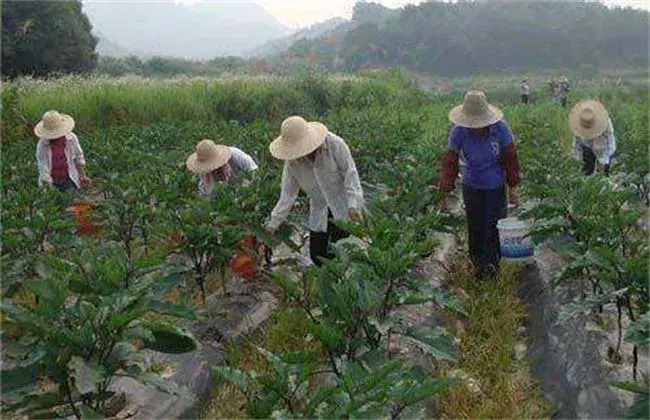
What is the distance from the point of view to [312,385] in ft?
12.2

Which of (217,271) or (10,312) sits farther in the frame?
(217,271)

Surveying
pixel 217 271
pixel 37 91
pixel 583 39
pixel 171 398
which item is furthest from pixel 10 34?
pixel 583 39

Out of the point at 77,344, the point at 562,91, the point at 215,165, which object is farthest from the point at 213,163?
the point at 562,91

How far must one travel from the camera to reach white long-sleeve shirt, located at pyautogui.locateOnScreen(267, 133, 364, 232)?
463 centimetres

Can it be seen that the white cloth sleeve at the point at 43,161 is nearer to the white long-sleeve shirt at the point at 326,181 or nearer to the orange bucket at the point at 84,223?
the orange bucket at the point at 84,223

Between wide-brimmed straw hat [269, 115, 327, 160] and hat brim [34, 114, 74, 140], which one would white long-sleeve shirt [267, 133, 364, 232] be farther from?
hat brim [34, 114, 74, 140]

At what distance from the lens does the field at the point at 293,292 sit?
266cm

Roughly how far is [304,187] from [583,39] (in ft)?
198

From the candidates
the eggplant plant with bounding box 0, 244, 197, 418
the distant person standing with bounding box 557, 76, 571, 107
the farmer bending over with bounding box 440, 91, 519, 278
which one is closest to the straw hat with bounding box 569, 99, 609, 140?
the farmer bending over with bounding box 440, 91, 519, 278

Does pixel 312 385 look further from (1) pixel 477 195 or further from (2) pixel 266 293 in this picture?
(1) pixel 477 195

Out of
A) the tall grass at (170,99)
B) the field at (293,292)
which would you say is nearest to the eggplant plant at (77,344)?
the field at (293,292)

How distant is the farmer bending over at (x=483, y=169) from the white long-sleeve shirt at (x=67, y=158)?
11.9ft

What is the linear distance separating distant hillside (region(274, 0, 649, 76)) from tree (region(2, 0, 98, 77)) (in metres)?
30.9

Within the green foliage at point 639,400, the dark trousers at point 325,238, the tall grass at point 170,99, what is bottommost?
the tall grass at point 170,99
